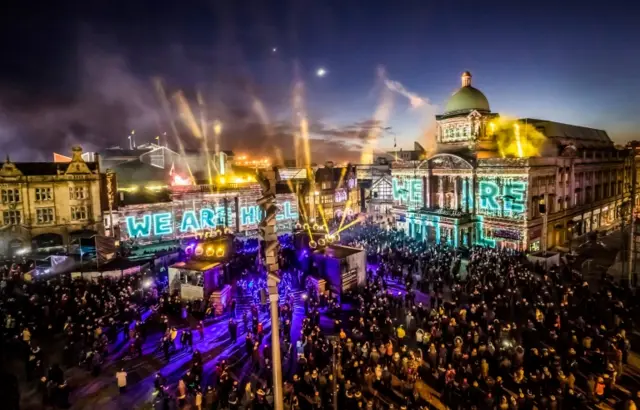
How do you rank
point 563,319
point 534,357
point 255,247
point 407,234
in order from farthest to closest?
1. point 407,234
2. point 255,247
3. point 563,319
4. point 534,357

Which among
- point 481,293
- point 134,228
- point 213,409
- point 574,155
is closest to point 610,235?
point 574,155

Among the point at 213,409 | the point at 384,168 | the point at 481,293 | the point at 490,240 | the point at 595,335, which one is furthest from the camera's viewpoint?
the point at 384,168

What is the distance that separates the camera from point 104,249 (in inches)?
1244

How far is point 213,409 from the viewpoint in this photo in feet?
48.3

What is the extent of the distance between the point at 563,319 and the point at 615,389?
14.2ft

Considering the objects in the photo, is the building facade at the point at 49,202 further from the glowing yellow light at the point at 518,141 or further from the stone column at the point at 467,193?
the glowing yellow light at the point at 518,141

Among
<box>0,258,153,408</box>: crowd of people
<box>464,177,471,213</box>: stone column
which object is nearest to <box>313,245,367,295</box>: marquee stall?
<box>0,258,153,408</box>: crowd of people

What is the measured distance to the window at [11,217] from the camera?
40219 millimetres

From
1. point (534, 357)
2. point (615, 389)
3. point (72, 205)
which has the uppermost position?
point (72, 205)

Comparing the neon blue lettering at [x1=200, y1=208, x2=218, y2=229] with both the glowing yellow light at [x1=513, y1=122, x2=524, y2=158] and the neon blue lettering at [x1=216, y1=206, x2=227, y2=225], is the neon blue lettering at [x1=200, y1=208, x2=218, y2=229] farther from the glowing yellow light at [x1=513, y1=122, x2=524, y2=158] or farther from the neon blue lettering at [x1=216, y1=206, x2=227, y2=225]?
the glowing yellow light at [x1=513, y1=122, x2=524, y2=158]

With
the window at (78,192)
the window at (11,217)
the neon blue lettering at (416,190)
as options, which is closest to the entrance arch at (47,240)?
the window at (11,217)

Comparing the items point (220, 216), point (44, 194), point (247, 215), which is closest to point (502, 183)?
point (247, 215)

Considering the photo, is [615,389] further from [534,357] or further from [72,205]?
[72,205]

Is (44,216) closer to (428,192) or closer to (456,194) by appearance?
(428,192)
